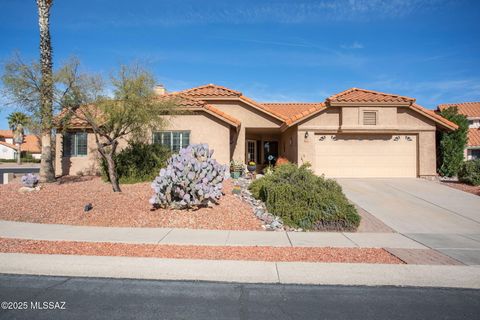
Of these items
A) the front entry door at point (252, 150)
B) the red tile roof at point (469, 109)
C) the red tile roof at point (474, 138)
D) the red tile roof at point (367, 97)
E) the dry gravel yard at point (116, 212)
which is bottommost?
the dry gravel yard at point (116, 212)

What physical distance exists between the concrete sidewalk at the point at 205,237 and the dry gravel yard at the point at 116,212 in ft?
1.58

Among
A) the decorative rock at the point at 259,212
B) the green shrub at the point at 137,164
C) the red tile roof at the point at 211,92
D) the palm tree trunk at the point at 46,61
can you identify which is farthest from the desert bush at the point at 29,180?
the decorative rock at the point at 259,212

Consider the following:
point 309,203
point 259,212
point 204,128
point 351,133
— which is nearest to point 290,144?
point 351,133

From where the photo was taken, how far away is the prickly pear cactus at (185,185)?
9680 millimetres

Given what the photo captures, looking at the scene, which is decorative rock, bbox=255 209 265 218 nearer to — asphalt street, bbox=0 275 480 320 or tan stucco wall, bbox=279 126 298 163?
asphalt street, bbox=0 275 480 320

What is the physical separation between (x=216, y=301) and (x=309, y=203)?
17.8ft

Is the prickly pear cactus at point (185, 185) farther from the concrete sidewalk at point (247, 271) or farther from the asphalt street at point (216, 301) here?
the asphalt street at point (216, 301)

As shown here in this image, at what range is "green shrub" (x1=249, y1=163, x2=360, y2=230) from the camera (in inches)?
346

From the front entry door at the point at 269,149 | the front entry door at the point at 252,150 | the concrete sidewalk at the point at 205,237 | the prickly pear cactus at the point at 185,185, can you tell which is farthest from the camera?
the front entry door at the point at 269,149

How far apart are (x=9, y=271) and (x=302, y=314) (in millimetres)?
5014

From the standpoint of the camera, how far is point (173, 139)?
17.3 m

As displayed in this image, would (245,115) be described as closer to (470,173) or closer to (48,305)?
(470,173)

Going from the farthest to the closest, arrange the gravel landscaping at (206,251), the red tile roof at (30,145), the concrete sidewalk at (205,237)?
the red tile roof at (30,145), the concrete sidewalk at (205,237), the gravel landscaping at (206,251)

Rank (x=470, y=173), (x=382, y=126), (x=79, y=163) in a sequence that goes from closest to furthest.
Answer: (x=470, y=173)
(x=382, y=126)
(x=79, y=163)
